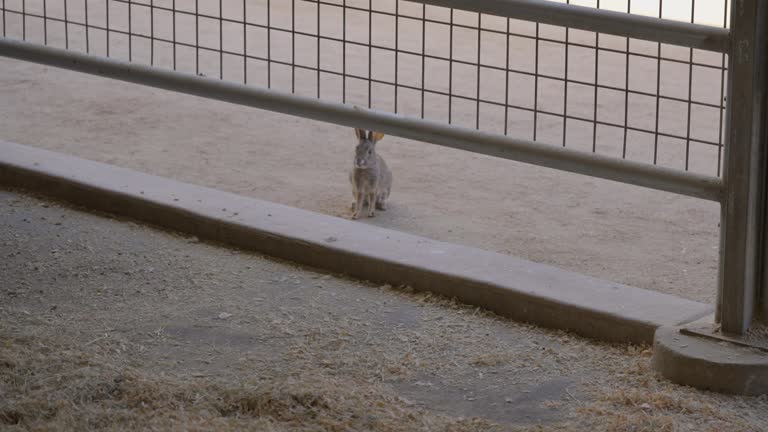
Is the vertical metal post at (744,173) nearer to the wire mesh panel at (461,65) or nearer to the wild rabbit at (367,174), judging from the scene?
the wild rabbit at (367,174)

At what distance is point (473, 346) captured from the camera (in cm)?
485

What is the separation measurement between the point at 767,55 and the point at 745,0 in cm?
18

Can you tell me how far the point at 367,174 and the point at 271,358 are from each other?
318 centimetres

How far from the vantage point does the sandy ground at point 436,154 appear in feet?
23.6

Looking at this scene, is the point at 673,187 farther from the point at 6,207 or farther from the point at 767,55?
the point at 6,207

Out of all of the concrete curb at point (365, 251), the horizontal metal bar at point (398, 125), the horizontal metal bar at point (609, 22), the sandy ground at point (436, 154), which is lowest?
the sandy ground at point (436, 154)

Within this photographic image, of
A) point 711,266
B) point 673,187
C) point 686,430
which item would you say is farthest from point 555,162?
point 711,266

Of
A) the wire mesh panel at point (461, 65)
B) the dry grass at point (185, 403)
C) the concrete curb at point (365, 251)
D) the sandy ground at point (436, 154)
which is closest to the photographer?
the dry grass at point (185, 403)

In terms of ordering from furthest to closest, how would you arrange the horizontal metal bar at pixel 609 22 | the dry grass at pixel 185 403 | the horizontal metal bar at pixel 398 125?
the horizontal metal bar at pixel 398 125 → the horizontal metal bar at pixel 609 22 → the dry grass at pixel 185 403

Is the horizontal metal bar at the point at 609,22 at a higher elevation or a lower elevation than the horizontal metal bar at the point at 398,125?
higher

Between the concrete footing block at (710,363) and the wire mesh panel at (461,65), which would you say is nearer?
the concrete footing block at (710,363)

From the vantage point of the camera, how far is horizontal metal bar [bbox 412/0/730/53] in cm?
424

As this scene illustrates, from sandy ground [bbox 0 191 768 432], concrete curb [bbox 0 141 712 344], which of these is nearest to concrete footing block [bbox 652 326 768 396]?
sandy ground [bbox 0 191 768 432]

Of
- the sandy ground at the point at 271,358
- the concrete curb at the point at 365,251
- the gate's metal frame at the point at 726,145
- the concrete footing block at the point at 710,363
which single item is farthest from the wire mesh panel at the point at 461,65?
the concrete footing block at the point at 710,363
